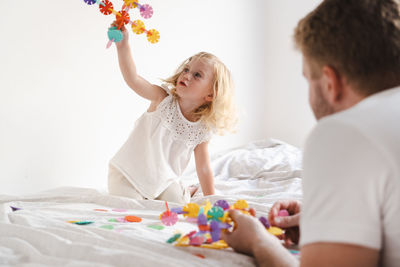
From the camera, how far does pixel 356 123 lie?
2.07 ft

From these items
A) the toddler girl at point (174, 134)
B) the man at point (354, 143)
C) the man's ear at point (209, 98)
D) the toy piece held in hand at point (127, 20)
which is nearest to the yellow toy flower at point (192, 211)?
the man at point (354, 143)

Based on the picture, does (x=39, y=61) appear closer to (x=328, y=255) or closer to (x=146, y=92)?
(x=146, y=92)

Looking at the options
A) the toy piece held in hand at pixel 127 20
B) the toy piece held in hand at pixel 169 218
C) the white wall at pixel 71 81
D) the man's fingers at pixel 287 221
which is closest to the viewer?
the man's fingers at pixel 287 221

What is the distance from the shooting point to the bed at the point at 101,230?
2.84 feet


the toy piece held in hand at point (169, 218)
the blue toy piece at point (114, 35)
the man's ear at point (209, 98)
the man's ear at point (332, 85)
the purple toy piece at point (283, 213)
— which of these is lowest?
the toy piece held in hand at point (169, 218)

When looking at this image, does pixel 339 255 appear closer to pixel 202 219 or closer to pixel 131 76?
pixel 202 219

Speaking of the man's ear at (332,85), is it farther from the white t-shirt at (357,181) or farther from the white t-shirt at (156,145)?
the white t-shirt at (156,145)

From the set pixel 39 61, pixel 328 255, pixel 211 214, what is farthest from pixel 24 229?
pixel 39 61

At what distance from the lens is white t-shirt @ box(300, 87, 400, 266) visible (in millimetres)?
621

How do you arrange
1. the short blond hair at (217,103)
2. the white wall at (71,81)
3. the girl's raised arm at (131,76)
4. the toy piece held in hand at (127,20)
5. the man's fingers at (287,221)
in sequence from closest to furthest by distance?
1. the man's fingers at (287,221)
2. the toy piece held in hand at (127,20)
3. the girl's raised arm at (131,76)
4. the white wall at (71,81)
5. the short blond hair at (217,103)

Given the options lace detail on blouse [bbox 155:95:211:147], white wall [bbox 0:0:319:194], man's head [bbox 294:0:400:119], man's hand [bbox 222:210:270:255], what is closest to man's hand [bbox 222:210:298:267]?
man's hand [bbox 222:210:270:255]

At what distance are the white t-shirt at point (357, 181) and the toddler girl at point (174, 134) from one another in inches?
48.6

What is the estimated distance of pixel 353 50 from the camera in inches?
28.2

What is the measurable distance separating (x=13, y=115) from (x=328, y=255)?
1519mm
